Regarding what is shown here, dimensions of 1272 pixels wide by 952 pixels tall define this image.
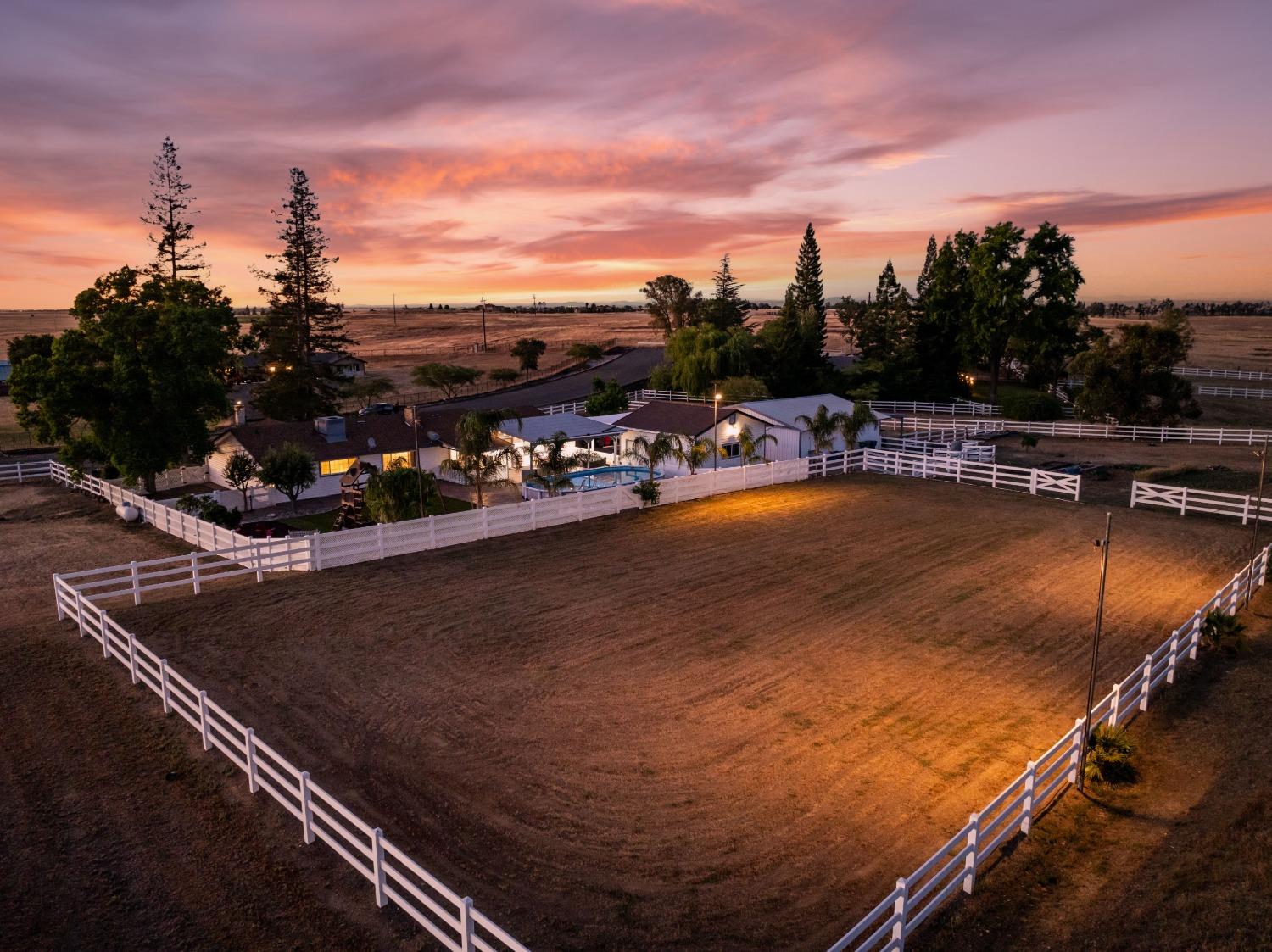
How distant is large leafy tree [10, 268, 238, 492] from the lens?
29.8 meters

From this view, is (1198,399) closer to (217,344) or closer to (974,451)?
(974,451)

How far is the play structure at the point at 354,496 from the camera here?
95.3 feet

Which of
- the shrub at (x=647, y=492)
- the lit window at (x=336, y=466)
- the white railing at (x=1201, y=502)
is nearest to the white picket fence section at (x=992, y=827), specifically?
the white railing at (x=1201, y=502)

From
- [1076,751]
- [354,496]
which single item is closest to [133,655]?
→ [1076,751]

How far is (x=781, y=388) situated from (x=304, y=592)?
56.2 metres

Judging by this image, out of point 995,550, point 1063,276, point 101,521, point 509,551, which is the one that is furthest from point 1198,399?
point 101,521

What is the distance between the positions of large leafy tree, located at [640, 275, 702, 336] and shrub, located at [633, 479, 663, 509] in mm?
79000

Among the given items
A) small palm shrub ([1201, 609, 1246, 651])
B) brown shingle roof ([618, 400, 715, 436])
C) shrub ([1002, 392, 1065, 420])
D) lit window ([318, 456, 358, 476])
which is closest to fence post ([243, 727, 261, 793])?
small palm shrub ([1201, 609, 1246, 651])

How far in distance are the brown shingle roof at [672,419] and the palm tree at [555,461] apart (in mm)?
3523

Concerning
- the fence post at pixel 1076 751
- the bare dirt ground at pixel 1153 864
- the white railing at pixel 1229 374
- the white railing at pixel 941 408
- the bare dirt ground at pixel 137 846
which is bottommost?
the bare dirt ground at pixel 1153 864

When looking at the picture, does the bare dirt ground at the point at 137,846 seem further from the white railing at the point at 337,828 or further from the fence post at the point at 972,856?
the fence post at the point at 972,856

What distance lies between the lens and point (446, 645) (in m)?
16.3

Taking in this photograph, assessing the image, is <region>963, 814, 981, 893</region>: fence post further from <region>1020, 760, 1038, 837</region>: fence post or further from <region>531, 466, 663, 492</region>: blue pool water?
<region>531, 466, 663, 492</region>: blue pool water

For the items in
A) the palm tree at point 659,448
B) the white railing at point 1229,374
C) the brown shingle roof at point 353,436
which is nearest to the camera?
the palm tree at point 659,448
